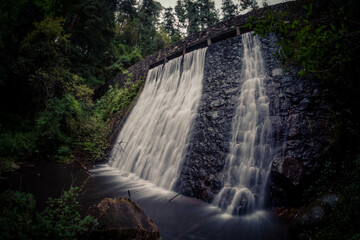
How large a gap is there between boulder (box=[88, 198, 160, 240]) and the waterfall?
2.70 metres

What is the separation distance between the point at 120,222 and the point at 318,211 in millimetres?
3133

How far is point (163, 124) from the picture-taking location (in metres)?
7.73

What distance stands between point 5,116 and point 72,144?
13.2 feet

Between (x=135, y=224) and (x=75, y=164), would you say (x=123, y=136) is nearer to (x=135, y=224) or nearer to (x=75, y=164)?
(x=75, y=164)

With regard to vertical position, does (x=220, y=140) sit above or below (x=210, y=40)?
below

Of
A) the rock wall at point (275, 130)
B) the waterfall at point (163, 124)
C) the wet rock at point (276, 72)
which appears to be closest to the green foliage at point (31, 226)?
the rock wall at point (275, 130)

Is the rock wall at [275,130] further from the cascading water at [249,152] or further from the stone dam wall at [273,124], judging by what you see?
the cascading water at [249,152]

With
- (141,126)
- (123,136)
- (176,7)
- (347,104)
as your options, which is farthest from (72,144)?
(176,7)

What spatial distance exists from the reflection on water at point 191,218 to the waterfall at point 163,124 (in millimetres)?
872

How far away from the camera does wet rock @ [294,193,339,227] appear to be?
288 centimetres

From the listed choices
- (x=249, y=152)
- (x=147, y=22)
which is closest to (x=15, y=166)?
(x=249, y=152)

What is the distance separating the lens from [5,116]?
938 centimetres

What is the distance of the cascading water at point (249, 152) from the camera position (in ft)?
13.3

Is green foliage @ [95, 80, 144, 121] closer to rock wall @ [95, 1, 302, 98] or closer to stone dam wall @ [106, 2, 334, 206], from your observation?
rock wall @ [95, 1, 302, 98]
